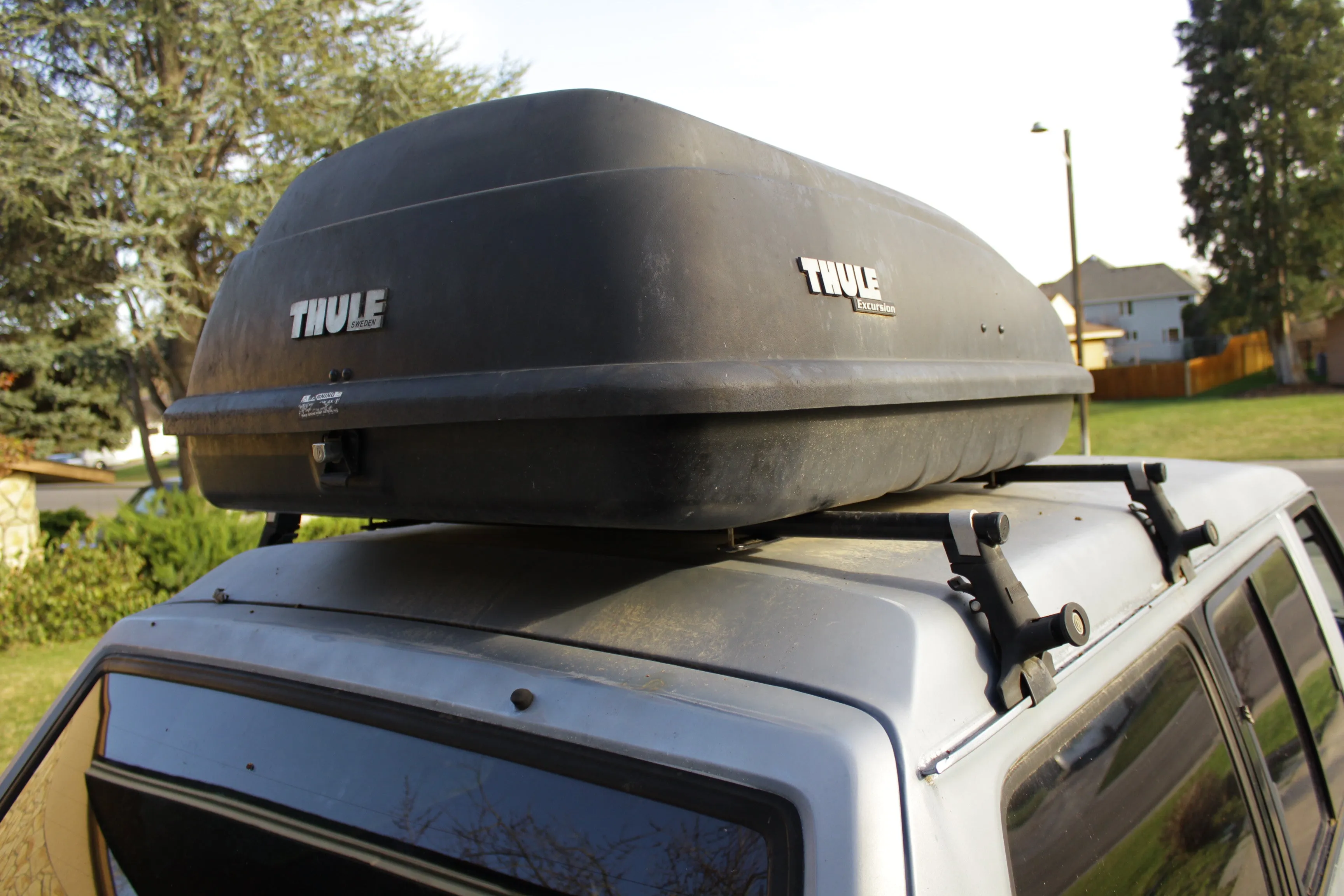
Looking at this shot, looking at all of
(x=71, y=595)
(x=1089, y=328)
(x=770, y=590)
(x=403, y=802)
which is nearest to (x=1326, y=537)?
(x=770, y=590)

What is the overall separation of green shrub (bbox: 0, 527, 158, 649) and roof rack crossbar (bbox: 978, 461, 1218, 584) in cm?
917

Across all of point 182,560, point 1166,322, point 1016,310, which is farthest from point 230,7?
point 1166,322

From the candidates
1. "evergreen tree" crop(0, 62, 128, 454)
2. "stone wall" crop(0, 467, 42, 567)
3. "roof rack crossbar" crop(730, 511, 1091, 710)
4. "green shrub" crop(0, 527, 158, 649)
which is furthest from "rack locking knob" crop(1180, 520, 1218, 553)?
"evergreen tree" crop(0, 62, 128, 454)

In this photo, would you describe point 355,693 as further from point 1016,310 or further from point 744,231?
point 1016,310

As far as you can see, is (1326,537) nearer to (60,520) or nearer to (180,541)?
(180,541)

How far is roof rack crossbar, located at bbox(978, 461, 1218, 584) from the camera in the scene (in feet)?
5.54

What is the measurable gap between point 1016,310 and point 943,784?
1312 mm

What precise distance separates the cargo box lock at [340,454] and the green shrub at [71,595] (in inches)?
346

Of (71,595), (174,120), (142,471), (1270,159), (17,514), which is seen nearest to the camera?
Result: (71,595)

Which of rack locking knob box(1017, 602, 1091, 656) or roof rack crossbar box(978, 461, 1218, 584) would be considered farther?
roof rack crossbar box(978, 461, 1218, 584)

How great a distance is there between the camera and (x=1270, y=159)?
123 ft

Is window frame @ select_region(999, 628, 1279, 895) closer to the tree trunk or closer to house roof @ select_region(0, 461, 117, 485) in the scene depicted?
house roof @ select_region(0, 461, 117, 485)

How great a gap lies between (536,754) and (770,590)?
1.16 feet

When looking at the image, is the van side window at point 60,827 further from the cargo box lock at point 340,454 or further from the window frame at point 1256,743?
the window frame at point 1256,743
